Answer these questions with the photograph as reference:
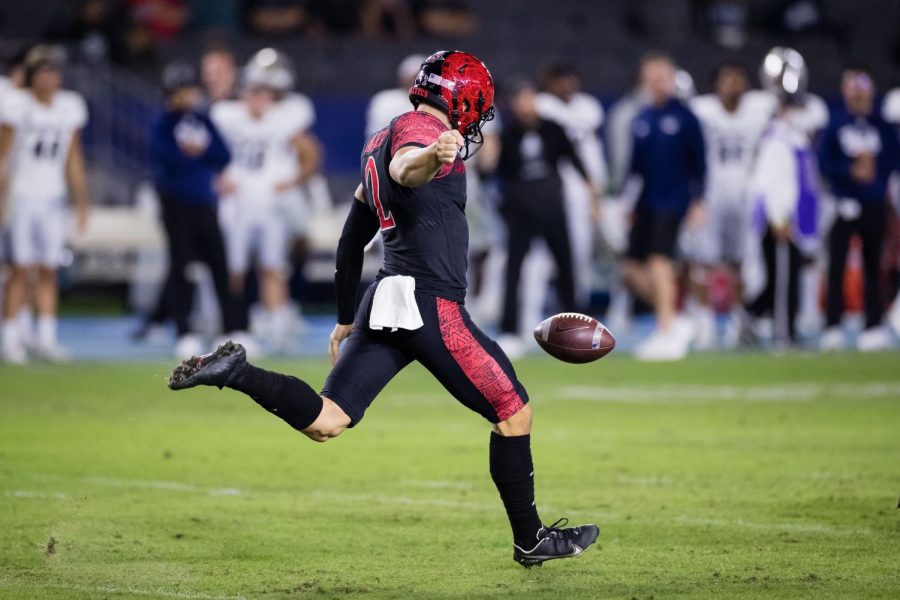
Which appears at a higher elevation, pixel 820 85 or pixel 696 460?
pixel 820 85

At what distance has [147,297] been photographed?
18156 millimetres

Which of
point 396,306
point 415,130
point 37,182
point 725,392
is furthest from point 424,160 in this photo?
point 37,182

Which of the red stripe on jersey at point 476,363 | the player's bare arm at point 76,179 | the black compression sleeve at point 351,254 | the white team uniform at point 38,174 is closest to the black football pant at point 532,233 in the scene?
the player's bare arm at point 76,179

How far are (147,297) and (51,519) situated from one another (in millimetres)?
11791

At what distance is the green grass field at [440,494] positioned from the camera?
5461 millimetres

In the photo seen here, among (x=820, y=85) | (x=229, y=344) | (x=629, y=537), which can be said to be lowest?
(x=629, y=537)

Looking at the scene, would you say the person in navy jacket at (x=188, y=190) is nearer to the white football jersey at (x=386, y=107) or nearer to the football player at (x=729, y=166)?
the white football jersey at (x=386, y=107)

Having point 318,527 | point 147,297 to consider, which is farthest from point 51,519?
point 147,297

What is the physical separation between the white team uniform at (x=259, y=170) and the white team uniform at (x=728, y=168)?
3661 mm

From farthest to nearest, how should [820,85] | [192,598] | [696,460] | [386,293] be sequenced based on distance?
[820,85], [696,460], [386,293], [192,598]

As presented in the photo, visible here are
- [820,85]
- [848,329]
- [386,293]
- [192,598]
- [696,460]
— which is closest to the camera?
[192,598]

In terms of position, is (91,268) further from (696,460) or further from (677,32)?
(696,460)

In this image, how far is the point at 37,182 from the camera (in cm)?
1312

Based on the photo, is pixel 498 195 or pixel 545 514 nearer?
pixel 545 514
